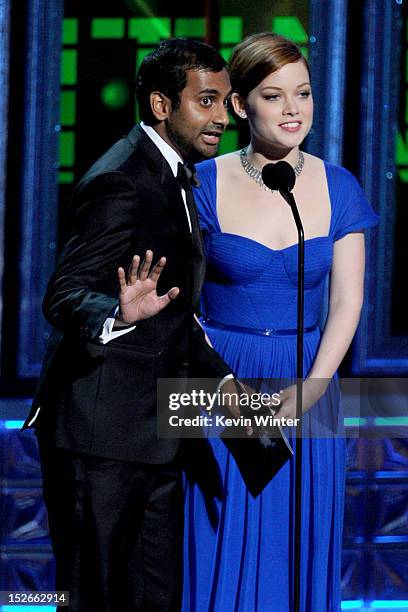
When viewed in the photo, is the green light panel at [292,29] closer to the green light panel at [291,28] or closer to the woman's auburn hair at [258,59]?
the green light panel at [291,28]

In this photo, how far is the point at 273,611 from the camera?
268cm

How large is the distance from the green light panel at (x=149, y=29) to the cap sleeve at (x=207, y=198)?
30.4 inches

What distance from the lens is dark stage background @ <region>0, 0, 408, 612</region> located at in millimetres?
3334

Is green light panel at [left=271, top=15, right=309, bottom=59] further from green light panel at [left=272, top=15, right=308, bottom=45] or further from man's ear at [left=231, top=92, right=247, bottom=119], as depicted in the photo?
man's ear at [left=231, top=92, right=247, bottom=119]

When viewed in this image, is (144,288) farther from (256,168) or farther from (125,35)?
(125,35)

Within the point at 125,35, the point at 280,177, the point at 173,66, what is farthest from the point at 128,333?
the point at 125,35

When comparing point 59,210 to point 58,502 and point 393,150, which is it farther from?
point 58,502

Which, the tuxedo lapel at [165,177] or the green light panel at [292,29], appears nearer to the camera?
the tuxedo lapel at [165,177]

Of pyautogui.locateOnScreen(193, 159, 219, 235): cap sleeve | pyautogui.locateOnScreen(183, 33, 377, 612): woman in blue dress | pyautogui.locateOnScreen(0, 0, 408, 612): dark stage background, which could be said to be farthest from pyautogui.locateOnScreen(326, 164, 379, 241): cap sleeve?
pyautogui.locateOnScreen(0, 0, 408, 612): dark stage background

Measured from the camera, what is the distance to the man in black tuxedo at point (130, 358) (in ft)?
7.47

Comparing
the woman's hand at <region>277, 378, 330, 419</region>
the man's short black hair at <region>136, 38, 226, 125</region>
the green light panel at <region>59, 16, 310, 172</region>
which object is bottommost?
the woman's hand at <region>277, 378, 330, 419</region>

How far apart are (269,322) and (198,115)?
570 millimetres

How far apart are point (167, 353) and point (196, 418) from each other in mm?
296

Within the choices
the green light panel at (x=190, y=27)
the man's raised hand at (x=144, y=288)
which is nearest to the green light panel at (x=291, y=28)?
the green light panel at (x=190, y=27)
